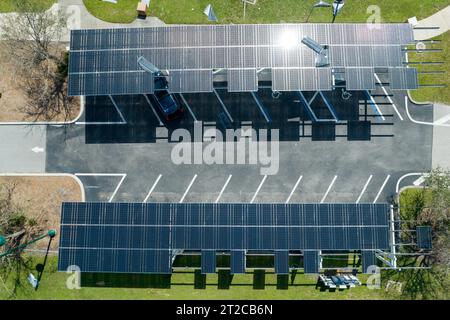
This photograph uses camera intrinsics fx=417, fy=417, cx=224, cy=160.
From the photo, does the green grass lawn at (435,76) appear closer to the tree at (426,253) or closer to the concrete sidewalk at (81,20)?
the tree at (426,253)

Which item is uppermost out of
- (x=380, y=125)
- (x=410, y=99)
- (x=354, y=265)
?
(x=410, y=99)

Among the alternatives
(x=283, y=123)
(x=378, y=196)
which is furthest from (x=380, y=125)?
(x=283, y=123)

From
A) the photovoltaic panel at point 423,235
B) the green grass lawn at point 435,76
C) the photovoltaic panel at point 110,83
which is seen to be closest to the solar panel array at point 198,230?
the photovoltaic panel at point 423,235

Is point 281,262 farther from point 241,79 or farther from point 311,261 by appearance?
point 241,79

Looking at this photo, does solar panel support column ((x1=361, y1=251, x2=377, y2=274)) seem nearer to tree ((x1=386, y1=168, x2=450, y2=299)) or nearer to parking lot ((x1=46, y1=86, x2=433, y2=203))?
tree ((x1=386, y1=168, x2=450, y2=299))

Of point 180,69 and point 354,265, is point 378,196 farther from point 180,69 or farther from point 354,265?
point 180,69
